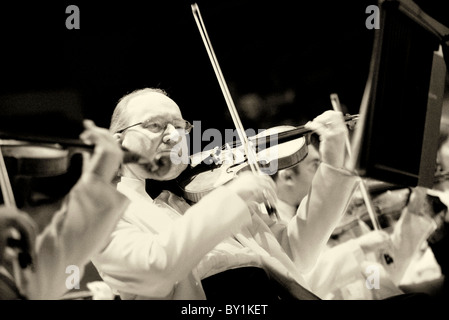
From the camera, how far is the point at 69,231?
1181 millimetres

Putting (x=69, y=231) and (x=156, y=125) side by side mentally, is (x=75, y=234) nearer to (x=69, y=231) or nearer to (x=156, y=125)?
(x=69, y=231)

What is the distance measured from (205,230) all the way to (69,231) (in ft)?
0.97

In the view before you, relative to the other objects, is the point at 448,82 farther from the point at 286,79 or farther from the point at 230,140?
the point at 230,140

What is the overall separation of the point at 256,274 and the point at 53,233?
508 mm

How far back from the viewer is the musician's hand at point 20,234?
3.83ft

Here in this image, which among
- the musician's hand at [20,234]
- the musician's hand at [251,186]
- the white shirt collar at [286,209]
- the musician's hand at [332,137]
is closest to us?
the musician's hand at [20,234]

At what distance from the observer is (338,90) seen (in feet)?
6.46

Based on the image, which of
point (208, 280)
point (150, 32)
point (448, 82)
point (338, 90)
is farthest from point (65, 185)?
point (448, 82)

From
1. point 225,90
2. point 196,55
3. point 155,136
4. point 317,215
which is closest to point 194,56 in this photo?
point 196,55

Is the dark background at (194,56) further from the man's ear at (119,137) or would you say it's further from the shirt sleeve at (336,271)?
the shirt sleeve at (336,271)

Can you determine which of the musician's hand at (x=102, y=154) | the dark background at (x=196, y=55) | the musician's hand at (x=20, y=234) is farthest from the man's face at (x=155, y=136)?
the musician's hand at (x=20, y=234)

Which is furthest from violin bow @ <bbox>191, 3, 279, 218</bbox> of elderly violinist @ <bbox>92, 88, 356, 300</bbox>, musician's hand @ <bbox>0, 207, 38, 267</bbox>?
musician's hand @ <bbox>0, 207, 38, 267</bbox>

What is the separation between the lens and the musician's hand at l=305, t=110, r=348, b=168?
1.58m

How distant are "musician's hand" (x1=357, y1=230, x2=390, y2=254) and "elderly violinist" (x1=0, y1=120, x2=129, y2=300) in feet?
2.73
